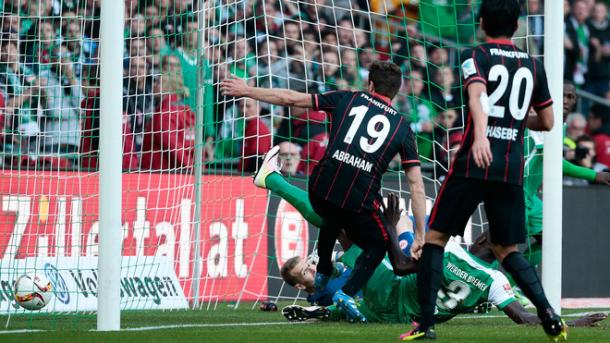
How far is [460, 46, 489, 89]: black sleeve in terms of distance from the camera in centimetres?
595

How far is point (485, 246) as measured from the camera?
9.60m

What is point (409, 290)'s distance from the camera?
7.93 metres

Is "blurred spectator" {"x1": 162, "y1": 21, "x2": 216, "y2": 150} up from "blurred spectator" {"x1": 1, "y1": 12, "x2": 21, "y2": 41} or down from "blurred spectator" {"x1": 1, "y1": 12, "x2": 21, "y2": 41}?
down

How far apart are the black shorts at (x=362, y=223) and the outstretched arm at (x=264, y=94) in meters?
0.83

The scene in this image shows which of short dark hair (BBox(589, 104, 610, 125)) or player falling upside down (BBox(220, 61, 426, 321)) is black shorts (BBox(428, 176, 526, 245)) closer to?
player falling upside down (BBox(220, 61, 426, 321))

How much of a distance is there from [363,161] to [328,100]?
46 cm

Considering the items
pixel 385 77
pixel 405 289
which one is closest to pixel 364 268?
pixel 405 289

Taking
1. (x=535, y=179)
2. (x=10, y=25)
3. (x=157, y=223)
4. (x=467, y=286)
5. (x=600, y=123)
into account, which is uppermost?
(x=10, y=25)

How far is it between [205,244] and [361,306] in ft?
11.7

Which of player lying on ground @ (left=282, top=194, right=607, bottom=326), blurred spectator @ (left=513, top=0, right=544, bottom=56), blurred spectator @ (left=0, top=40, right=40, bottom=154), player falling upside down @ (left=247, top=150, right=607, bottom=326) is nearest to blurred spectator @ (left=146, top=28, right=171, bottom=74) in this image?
blurred spectator @ (left=0, top=40, right=40, bottom=154)

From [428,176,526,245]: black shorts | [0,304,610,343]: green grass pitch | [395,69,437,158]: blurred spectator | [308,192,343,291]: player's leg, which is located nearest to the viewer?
[428,176,526,245]: black shorts

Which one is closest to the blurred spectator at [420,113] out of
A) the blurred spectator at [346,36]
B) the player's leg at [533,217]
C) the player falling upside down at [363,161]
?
the blurred spectator at [346,36]

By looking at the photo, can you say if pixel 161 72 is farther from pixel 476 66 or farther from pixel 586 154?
pixel 586 154

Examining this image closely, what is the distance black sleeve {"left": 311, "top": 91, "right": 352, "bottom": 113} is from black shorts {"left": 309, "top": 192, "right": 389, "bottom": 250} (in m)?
Result: 0.63
